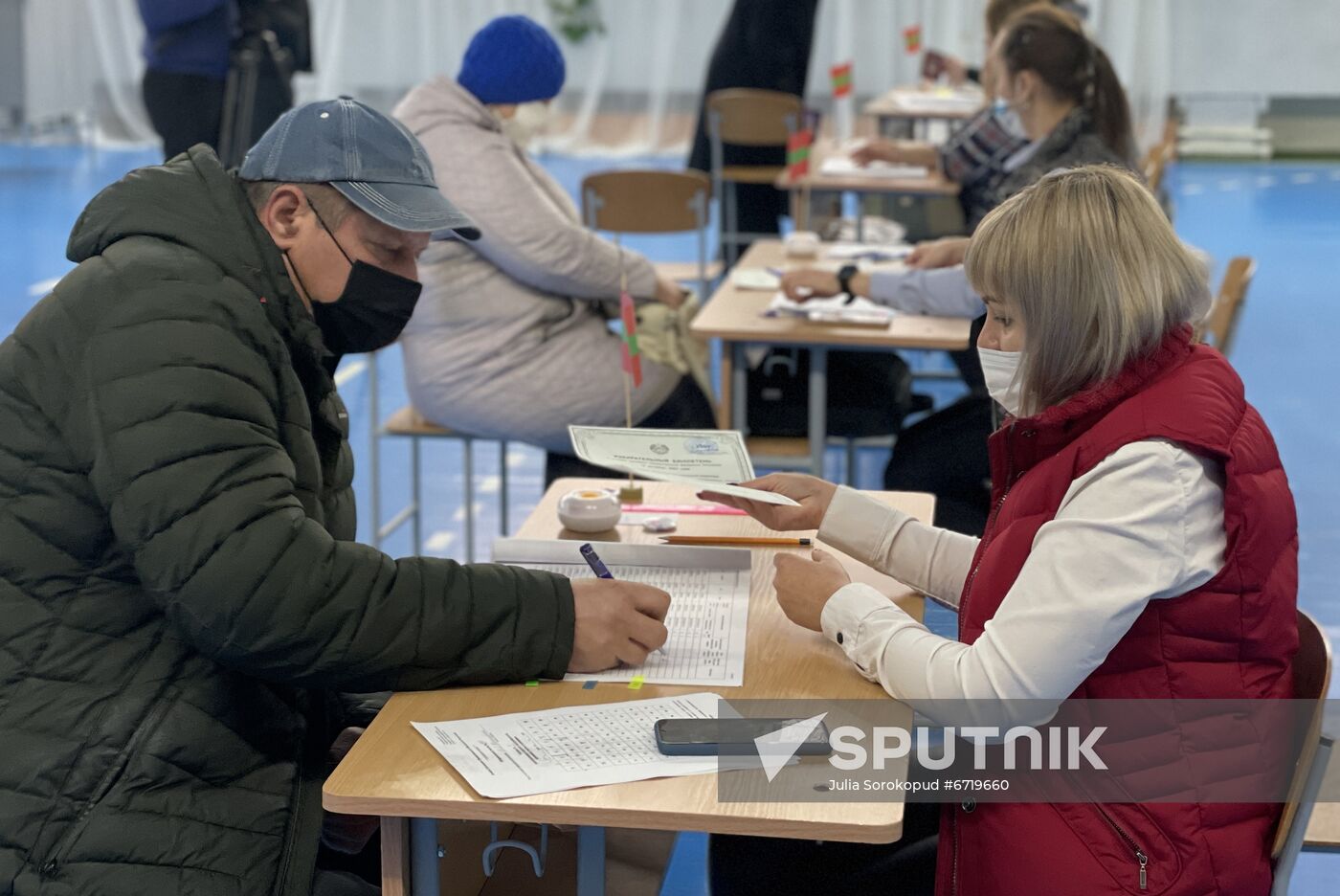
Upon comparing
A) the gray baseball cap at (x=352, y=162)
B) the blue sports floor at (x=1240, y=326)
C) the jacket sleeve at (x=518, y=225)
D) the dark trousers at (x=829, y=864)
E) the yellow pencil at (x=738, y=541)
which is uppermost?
the gray baseball cap at (x=352, y=162)

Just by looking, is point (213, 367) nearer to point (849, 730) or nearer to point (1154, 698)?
point (849, 730)

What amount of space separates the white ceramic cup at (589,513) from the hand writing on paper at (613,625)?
0.41 metres

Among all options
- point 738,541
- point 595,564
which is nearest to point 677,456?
point 738,541

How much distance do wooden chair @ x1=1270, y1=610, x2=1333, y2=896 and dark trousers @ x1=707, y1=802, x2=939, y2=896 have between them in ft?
1.37

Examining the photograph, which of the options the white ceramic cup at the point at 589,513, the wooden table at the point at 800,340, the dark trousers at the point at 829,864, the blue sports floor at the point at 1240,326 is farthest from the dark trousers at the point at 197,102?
the dark trousers at the point at 829,864

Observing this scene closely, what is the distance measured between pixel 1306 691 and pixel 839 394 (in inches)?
85.6

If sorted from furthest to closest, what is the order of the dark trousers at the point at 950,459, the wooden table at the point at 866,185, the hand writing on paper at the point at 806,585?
1. the wooden table at the point at 866,185
2. the dark trousers at the point at 950,459
3. the hand writing on paper at the point at 806,585

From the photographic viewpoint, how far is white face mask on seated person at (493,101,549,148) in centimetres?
344

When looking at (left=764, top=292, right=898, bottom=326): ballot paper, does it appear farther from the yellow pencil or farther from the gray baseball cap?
the gray baseball cap

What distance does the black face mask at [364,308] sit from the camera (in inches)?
65.8

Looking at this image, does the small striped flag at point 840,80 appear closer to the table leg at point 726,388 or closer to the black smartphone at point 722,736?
the table leg at point 726,388

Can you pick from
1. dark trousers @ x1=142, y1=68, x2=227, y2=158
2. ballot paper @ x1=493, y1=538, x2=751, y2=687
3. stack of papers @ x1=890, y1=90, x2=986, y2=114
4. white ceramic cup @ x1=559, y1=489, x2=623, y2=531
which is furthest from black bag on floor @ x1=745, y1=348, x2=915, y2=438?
stack of papers @ x1=890, y1=90, x2=986, y2=114

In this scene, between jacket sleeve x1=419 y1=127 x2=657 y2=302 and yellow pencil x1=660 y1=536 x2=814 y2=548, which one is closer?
yellow pencil x1=660 y1=536 x2=814 y2=548

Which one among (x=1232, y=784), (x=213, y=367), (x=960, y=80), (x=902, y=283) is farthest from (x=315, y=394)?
(x=960, y=80)
